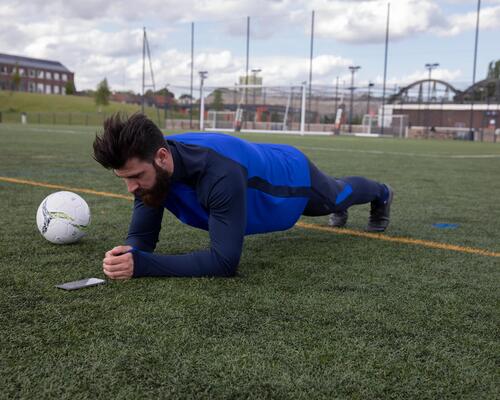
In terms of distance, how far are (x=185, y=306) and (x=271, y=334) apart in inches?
19.5

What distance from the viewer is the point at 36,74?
11531 centimetres

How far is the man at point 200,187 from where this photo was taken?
2.55 meters

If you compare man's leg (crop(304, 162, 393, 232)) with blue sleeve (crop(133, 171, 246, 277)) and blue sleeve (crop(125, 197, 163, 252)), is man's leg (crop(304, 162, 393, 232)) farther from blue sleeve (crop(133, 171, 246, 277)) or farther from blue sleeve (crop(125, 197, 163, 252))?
blue sleeve (crop(125, 197, 163, 252))

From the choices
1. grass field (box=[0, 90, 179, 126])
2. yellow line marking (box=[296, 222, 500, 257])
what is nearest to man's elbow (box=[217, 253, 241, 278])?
yellow line marking (box=[296, 222, 500, 257])

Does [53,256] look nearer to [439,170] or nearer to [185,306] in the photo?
[185,306]

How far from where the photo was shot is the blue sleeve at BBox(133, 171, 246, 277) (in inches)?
110

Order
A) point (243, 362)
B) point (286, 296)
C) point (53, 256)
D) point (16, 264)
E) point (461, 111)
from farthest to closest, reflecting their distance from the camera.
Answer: point (461, 111) → point (53, 256) → point (16, 264) → point (286, 296) → point (243, 362)

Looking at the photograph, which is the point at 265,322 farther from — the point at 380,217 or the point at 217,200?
the point at 380,217

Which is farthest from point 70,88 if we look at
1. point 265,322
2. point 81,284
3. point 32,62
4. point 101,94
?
point 265,322

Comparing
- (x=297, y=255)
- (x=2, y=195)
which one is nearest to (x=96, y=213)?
(x=2, y=195)

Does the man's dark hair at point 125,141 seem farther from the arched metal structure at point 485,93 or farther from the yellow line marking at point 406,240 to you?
the arched metal structure at point 485,93

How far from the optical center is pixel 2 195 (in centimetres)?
584

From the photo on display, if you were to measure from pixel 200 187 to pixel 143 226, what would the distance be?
1.96 feet

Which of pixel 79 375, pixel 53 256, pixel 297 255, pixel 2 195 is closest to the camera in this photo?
pixel 79 375
